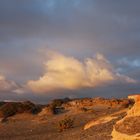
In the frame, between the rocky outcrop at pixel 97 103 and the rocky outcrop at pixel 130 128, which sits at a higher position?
the rocky outcrop at pixel 97 103

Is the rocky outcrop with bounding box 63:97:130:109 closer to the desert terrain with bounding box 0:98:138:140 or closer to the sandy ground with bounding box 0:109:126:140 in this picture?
the desert terrain with bounding box 0:98:138:140

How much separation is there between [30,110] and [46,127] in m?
11.0

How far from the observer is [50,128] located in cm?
3962

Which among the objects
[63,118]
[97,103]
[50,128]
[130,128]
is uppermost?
[97,103]

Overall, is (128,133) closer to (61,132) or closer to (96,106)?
(61,132)

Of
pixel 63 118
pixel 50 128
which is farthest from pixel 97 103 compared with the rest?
pixel 50 128

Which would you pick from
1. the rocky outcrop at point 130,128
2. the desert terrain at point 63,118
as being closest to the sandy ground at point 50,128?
the desert terrain at point 63,118

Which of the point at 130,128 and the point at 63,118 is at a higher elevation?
the point at 63,118

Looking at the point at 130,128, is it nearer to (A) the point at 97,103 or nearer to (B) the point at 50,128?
(B) the point at 50,128

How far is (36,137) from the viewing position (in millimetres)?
33438

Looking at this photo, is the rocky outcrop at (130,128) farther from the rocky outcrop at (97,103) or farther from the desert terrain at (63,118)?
the rocky outcrop at (97,103)

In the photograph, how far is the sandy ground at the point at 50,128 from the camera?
29.2 meters

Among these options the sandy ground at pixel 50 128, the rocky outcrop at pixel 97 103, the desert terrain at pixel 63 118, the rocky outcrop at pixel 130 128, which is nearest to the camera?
the rocky outcrop at pixel 130 128

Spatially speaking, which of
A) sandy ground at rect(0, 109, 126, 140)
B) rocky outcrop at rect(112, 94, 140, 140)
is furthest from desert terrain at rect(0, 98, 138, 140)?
rocky outcrop at rect(112, 94, 140, 140)
